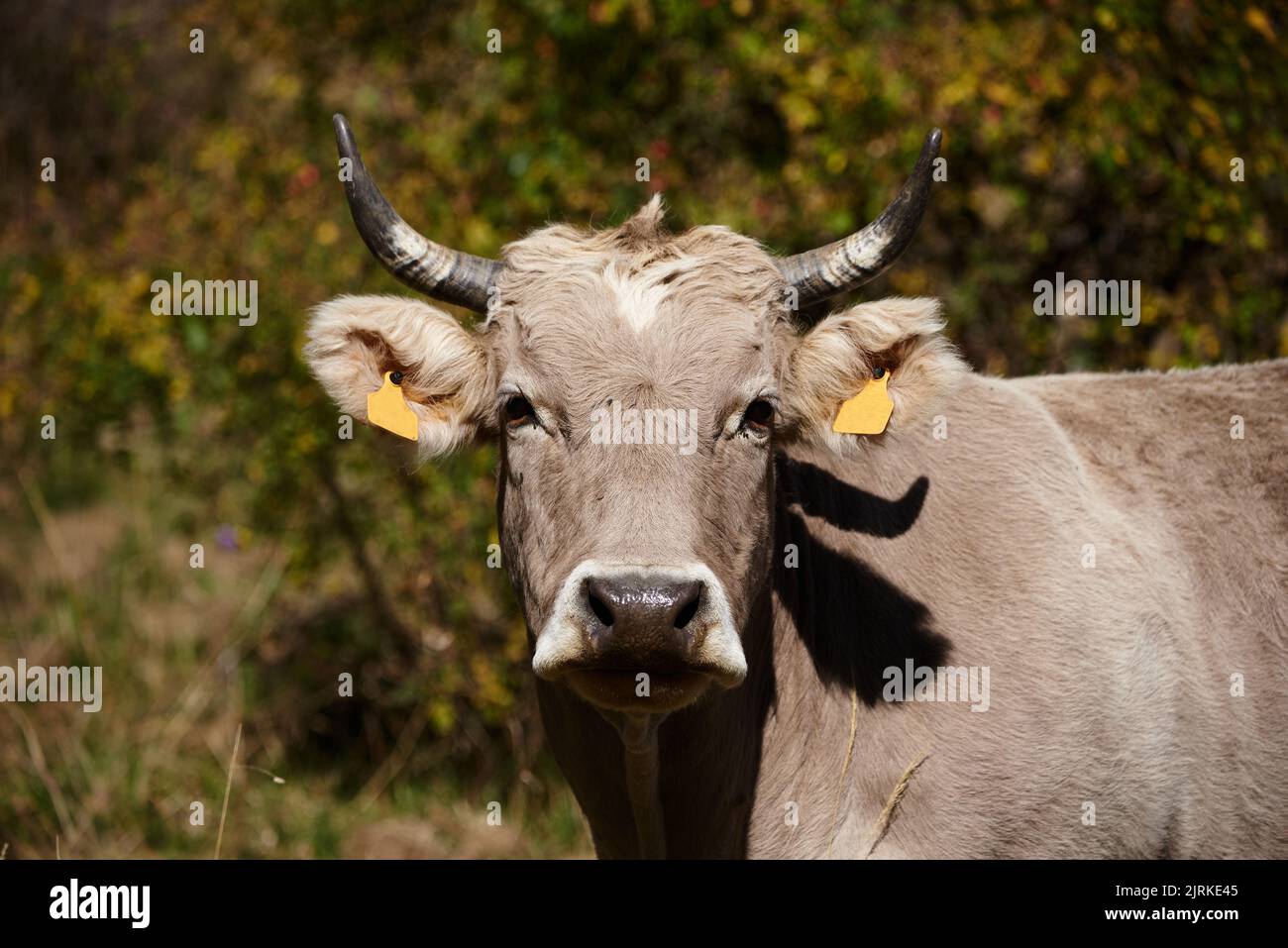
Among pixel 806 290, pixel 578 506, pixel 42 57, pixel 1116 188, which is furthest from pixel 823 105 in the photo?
pixel 42 57

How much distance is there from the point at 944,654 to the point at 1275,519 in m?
1.41

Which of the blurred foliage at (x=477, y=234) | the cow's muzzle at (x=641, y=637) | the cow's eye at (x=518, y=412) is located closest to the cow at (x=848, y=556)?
the cow's eye at (x=518, y=412)

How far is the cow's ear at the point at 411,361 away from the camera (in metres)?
4.30

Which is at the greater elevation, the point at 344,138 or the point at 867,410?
the point at 344,138

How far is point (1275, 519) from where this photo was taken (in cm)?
467

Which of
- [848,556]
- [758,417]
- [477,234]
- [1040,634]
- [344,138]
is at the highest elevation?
[477,234]

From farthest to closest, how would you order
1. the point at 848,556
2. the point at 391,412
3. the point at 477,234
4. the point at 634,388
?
the point at 477,234
the point at 848,556
the point at 391,412
the point at 634,388

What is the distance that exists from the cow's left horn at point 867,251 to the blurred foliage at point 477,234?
2407mm

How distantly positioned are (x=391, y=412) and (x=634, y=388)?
965 millimetres

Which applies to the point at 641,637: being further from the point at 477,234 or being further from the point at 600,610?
the point at 477,234

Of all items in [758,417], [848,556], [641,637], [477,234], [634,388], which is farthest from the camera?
[477,234]

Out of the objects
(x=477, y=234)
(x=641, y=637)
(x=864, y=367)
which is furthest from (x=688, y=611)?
(x=477, y=234)

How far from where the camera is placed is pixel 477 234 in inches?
261

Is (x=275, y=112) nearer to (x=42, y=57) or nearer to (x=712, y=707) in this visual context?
(x=42, y=57)
